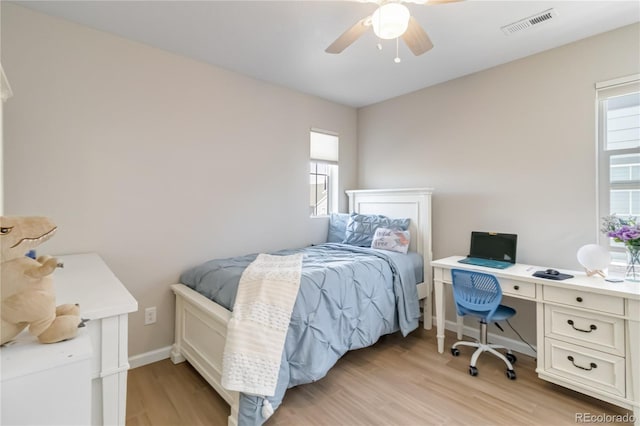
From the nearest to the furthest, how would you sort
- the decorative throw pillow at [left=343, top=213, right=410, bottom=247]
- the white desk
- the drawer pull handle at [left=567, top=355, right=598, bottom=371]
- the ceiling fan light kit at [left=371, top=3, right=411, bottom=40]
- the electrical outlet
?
the ceiling fan light kit at [left=371, top=3, right=411, bottom=40], the white desk, the drawer pull handle at [left=567, top=355, right=598, bottom=371], the electrical outlet, the decorative throw pillow at [left=343, top=213, right=410, bottom=247]

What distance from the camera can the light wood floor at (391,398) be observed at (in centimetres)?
181

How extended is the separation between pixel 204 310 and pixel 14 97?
1854mm

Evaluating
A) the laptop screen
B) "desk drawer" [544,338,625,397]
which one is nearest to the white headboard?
the laptop screen

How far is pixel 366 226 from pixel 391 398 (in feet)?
5.78

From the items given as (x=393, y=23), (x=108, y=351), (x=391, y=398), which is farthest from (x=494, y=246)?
(x=108, y=351)

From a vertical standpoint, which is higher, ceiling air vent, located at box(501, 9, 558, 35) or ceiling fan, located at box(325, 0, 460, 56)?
ceiling air vent, located at box(501, 9, 558, 35)

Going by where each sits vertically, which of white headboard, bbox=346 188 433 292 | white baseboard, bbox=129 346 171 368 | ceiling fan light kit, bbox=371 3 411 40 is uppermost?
ceiling fan light kit, bbox=371 3 411 40

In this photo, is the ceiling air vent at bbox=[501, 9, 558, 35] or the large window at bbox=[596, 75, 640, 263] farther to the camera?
the large window at bbox=[596, 75, 640, 263]

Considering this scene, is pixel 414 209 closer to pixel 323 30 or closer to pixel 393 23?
pixel 323 30

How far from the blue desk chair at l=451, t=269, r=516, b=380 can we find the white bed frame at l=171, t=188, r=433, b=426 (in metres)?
0.67

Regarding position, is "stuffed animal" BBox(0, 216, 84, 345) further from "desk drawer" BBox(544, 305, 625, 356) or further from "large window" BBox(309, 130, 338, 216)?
"large window" BBox(309, 130, 338, 216)

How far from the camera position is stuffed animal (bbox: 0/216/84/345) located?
747 mm

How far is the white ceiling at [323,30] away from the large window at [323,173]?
34.3 inches

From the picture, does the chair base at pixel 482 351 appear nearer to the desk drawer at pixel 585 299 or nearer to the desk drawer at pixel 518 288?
the desk drawer at pixel 518 288
